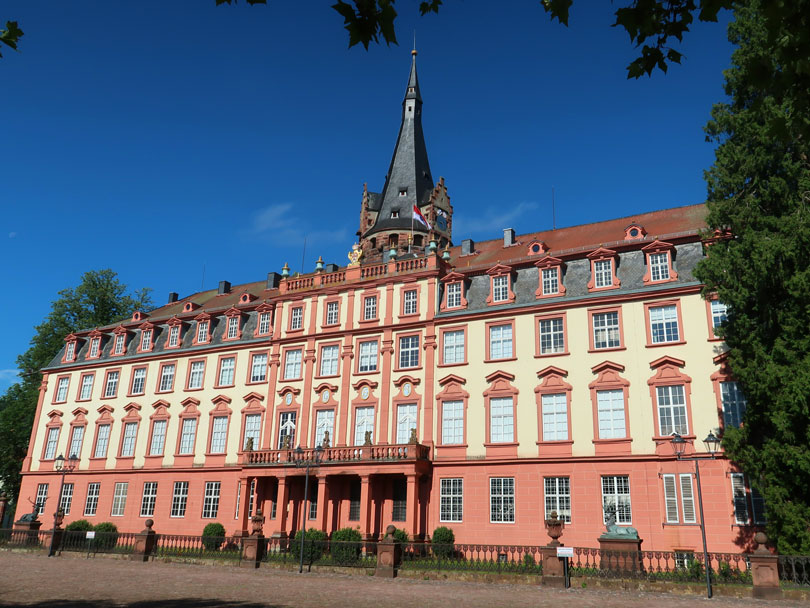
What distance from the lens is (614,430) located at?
31922 mm

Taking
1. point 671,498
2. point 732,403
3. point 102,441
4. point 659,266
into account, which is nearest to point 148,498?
point 102,441

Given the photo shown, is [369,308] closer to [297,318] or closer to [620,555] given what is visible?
[297,318]

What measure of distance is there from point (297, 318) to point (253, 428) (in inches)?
276

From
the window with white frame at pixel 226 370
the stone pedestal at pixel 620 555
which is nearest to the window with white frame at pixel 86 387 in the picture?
the window with white frame at pixel 226 370

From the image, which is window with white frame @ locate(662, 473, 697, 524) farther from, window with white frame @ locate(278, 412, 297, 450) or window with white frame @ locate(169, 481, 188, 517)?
window with white frame @ locate(169, 481, 188, 517)

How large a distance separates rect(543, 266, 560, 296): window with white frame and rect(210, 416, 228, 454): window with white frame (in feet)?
68.1

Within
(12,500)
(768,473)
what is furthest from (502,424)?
(12,500)

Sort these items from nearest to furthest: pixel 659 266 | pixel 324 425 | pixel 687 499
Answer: pixel 687 499 → pixel 659 266 → pixel 324 425

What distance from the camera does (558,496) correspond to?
32156 mm

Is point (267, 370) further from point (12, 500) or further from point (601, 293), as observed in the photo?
point (12, 500)

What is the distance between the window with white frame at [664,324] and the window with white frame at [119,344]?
35479 millimetres

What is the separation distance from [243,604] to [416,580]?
32.4ft

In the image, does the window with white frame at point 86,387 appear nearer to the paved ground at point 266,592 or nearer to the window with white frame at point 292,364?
the window with white frame at point 292,364

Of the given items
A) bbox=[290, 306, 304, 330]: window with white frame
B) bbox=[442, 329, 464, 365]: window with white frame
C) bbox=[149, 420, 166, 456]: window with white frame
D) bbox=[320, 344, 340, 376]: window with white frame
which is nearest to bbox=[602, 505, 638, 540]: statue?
bbox=[442, 329, 464, 365]: window with white frame
